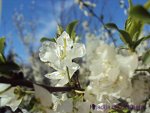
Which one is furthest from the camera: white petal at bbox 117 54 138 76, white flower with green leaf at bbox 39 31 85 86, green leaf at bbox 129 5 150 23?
white flower with green leaf at bbox 39 31 85 86

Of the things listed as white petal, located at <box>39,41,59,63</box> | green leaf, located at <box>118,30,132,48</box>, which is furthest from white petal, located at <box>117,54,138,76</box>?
white petal, located at <box>39,41,59,63</box>

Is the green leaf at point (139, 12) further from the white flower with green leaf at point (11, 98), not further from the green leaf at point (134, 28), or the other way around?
the white flower with green leaf at point (11, 98)

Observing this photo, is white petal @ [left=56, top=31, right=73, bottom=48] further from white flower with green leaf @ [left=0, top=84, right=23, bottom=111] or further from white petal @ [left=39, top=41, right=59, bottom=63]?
white flower with green leaf @ [left=0, top=84, right=23, bottom=111]

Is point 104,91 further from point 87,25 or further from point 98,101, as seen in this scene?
point 87,25

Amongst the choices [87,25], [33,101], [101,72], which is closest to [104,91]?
[101,72]

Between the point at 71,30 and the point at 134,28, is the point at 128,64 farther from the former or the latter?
the point at 71,30

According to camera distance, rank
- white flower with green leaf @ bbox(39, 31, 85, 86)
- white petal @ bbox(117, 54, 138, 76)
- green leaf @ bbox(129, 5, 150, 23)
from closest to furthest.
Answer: green leaf @ bbox(129, 5, 150, 23)
white petal @ bbox(117, 54, 138, 76)
white flower with green leaf @ bbox(39, 31, 85, 86)

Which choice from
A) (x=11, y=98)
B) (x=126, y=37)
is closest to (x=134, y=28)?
(x=126, y=37)

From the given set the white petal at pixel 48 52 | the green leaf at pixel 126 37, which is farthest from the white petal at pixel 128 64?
the white petal at pixel 48 52
